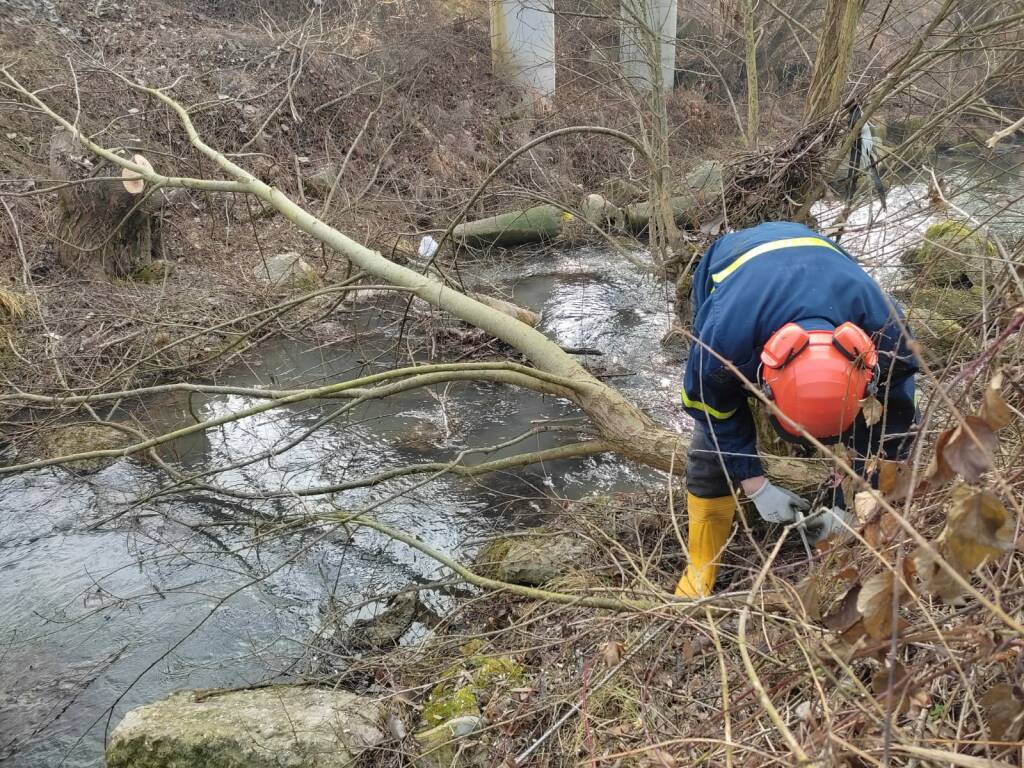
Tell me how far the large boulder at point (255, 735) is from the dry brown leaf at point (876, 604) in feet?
6.39

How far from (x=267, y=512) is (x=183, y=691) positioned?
4.94 ft

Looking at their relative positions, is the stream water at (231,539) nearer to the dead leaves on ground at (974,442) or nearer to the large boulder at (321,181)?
the dead leaves on ground at (974,442)

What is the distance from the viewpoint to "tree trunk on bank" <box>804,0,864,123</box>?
384cm

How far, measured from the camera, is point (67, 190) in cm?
674

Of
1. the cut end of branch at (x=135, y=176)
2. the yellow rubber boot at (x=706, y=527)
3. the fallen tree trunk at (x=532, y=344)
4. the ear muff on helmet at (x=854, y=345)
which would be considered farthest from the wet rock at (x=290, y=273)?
the ear muff on helmet at (x=854, y=345)

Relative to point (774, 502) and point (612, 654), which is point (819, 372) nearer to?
point (774, 502)

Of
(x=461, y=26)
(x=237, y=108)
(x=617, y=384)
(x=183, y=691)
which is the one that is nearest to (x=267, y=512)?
(x=183, y=691)

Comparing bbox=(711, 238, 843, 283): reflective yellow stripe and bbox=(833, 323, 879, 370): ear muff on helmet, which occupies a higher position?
bbox=(711, 238, 843, 283): reflective yellow stripe

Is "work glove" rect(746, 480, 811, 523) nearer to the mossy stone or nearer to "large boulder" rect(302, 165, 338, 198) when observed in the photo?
the mossy stone

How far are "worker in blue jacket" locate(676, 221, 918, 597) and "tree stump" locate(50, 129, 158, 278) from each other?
19.3 feet

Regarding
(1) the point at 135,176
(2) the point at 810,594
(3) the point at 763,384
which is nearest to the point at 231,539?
(1) the point at 135,176

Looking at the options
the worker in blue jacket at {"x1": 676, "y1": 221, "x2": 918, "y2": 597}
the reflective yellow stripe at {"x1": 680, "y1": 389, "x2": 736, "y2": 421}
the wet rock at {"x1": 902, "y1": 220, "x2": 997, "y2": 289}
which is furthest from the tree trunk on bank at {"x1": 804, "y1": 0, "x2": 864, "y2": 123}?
the reflective yellow stripe at {"x1": 680, "y1": 389, "x2": 736, "y2": 421}

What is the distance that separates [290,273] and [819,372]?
6246mm

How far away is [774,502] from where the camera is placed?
2.65 metres
